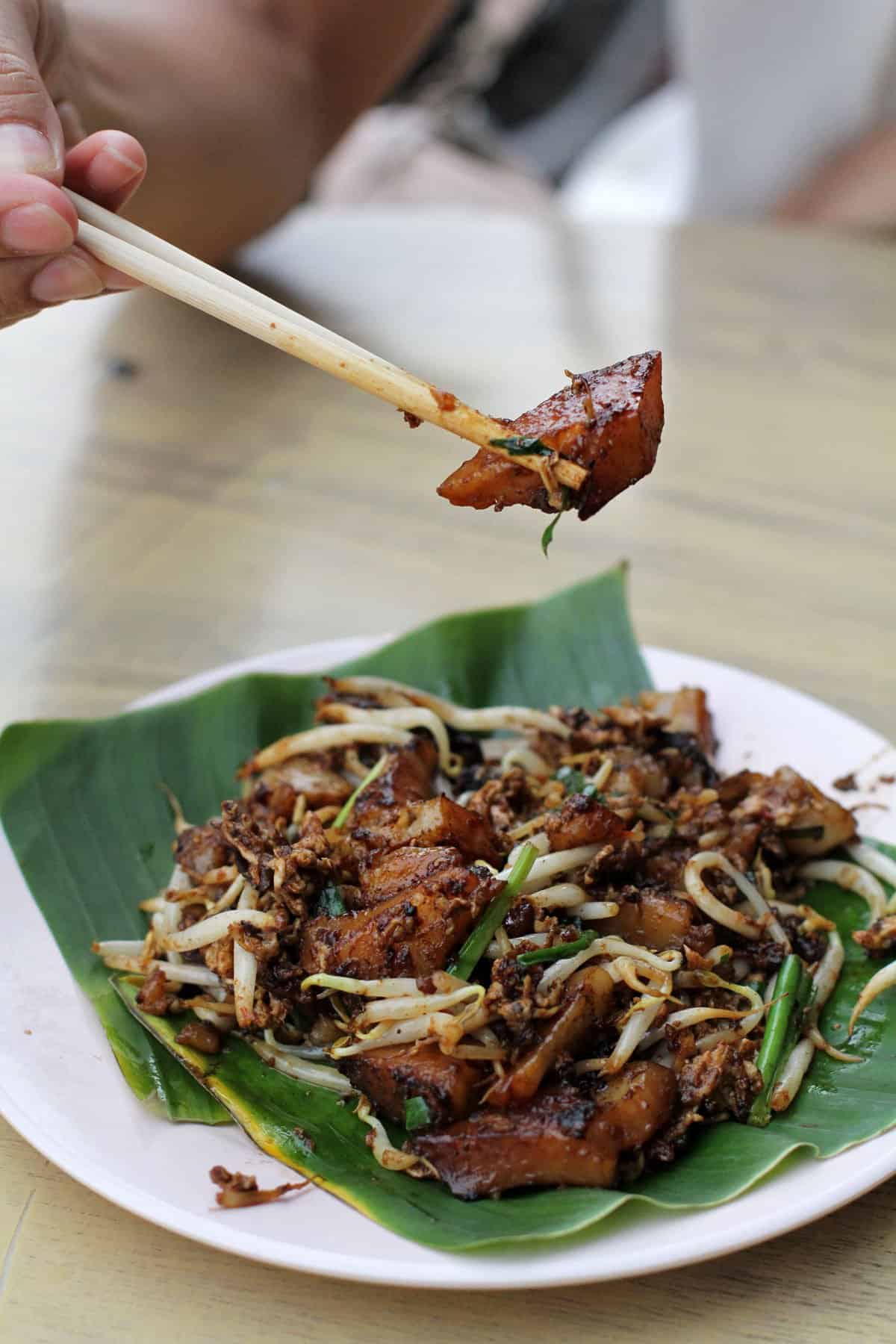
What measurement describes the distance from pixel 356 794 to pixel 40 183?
1.29m

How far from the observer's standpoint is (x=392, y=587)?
4.01 m

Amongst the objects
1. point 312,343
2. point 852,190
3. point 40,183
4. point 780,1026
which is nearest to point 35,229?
point 40,183

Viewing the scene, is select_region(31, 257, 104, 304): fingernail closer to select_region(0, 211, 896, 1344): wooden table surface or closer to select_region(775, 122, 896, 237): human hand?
select_region(0, 211, 896, 1344): wooden table surface

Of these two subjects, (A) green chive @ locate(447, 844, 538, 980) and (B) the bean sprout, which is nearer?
(A) green chive @ locate(447, 844, 538, 980)

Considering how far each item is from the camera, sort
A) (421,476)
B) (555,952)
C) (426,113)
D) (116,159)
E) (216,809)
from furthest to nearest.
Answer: (426,113)
(421,476)
(216,809)
(116,159)
(555,952)

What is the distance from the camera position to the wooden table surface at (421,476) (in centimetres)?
363

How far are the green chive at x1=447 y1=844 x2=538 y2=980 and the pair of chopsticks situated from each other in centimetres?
69

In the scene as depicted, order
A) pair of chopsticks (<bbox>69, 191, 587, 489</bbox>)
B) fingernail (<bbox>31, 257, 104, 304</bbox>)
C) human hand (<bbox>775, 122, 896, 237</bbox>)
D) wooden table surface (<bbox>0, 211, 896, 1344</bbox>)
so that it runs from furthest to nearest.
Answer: human hand (<bbox>775, 122, 896, 237</bbox>) < wooden table surface (<bbox>0, 211, 896, 1344</bbox>) < fingernail (<bbox>31, 257, 104, 304</bbox>) < pair of chopsticks (<bbox>69, 191, 587, 489</bbox>)

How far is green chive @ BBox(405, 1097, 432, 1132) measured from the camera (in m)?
2.07

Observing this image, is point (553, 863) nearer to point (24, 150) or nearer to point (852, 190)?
point (24, 150)

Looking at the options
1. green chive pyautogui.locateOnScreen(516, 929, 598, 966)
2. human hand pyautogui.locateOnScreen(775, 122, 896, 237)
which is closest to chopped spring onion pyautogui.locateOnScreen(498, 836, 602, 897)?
green chive pyautogui.locateOnScreen(516, 929, 598, 966)

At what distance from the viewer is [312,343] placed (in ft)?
6.54

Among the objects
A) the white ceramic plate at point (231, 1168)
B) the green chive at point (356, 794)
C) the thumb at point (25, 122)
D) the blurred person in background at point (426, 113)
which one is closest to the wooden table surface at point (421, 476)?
the white ceramic plate at point (231, 1168)

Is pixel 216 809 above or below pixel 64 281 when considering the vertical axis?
below
